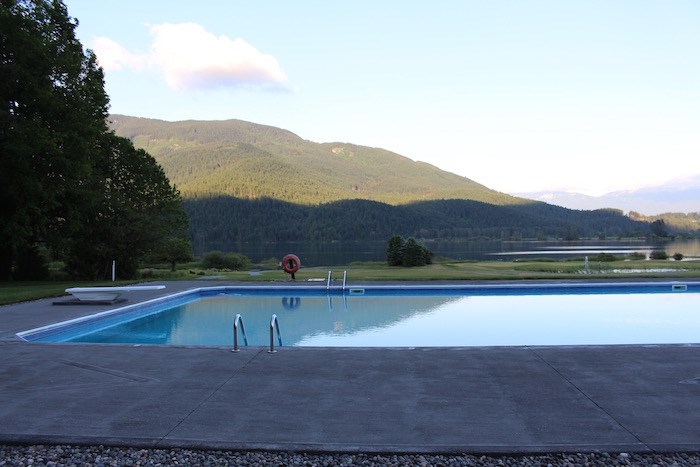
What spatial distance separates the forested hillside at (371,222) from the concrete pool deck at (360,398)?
219 feet

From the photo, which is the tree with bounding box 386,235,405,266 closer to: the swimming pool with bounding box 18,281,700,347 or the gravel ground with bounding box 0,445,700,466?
the swimming pool with bounding box 18,281,700,347

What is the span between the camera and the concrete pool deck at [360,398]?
3477 mm

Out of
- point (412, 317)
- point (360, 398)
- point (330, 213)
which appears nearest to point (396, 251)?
point (412, 317)

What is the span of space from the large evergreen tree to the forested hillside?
5292 cm

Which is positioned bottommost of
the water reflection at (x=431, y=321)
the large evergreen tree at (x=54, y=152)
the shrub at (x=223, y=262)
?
the water reflection at (x=431, y=321)

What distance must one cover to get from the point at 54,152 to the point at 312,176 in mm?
109497

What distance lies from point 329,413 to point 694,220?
125 meters

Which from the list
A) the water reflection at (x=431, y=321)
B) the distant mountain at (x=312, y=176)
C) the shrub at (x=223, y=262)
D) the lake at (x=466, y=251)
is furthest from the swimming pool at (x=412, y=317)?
the distant mountain at (x=312, y=176)

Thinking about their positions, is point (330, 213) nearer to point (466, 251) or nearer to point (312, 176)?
point (466, 251)

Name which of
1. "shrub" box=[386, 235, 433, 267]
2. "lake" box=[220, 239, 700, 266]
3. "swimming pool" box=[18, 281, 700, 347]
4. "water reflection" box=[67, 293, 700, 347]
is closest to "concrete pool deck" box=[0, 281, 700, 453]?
"swimming pool" box=[18, 281, 700, 347]

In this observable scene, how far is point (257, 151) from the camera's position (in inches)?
5689

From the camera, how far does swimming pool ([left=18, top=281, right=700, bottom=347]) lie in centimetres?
879

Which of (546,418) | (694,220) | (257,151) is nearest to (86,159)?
(546,418)

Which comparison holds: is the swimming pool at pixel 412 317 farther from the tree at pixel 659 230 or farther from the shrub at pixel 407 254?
the tree at pixel 659 230
